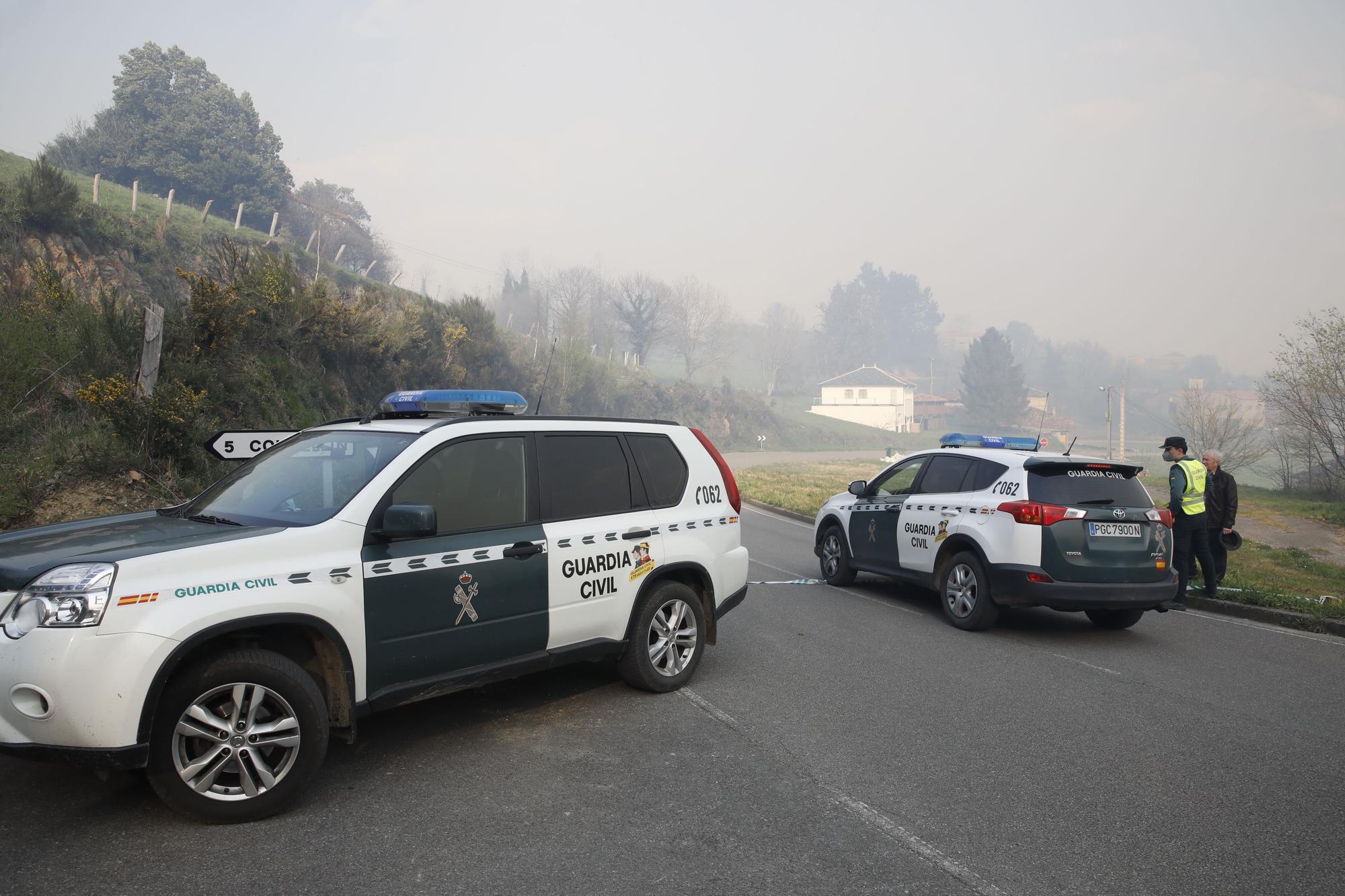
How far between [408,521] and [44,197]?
24.7m

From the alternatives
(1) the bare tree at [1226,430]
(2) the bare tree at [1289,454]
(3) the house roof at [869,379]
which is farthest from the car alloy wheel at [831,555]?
(3) the house roof at [869,379]

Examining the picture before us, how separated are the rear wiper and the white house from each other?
11575cm

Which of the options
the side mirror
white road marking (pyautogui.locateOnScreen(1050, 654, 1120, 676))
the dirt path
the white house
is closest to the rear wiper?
the side mirror

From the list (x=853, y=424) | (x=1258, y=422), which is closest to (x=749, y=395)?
(x=853, y=424)

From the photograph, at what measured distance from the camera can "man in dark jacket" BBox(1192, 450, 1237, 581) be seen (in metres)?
11.1

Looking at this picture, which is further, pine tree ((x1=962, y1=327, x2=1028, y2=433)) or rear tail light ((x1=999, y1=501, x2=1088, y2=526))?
pine tree ((x1=962, y1=327, x2=1028, y2=433))

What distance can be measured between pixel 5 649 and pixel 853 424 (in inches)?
3986

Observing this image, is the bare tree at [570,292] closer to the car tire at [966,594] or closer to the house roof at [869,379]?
the house roof at [869,379]

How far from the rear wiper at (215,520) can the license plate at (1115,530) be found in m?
6.83

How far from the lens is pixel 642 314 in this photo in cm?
9588

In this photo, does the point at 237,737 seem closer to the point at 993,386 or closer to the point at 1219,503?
the point at 1219,503

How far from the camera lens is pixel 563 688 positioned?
20.1 ft

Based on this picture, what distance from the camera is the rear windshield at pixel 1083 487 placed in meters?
8.12

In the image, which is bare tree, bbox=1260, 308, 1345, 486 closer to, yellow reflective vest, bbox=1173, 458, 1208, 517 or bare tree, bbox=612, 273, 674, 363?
yellow reflective vest, bbox=1173, 458, 1208, 517
